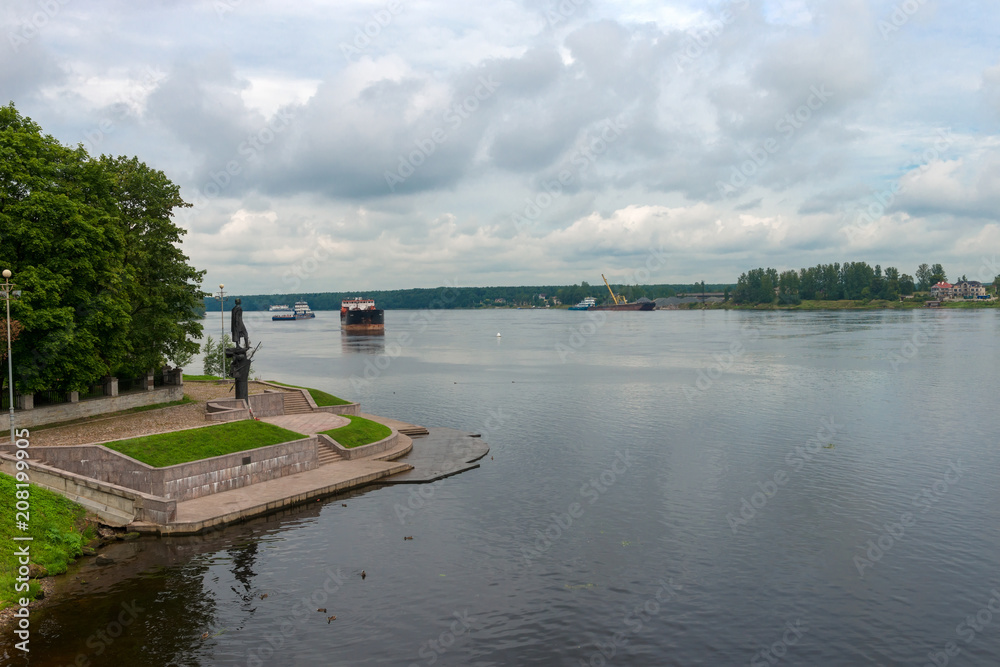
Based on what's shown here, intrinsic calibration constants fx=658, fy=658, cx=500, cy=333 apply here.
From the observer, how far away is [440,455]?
146 ft

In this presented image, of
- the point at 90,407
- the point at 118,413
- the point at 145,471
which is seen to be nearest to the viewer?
the point at 145,471

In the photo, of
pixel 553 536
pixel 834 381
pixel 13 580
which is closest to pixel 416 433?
pixel 553 536

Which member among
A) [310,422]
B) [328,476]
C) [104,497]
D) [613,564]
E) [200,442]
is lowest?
[613,564]

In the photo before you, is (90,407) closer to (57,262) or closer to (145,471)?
(57,262)

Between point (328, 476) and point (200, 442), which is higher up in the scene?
point (200, 442)

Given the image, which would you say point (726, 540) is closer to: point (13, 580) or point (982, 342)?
point (13, 580)

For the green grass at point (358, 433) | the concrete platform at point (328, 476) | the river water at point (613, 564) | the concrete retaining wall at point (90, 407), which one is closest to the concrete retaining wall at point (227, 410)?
the concrete platform at point (328, 476)

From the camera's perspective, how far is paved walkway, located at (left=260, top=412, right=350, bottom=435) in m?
43.5

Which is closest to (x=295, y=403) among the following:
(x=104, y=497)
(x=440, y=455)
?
(x=440, y=455)

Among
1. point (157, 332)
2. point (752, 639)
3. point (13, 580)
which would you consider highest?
point (157, 332)

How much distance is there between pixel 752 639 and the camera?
21.4m

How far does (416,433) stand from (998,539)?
118ft

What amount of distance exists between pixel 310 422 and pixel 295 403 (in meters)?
6.13

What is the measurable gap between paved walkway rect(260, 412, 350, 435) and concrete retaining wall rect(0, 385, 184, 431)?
6.84 meters
